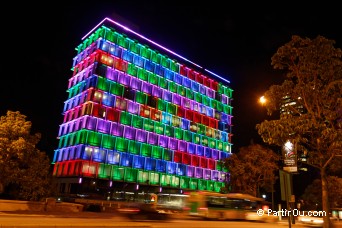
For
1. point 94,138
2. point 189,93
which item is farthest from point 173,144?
point 94,138

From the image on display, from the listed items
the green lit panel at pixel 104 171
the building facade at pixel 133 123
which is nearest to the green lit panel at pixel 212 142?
the building facade at pixel 133 123

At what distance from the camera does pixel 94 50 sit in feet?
230

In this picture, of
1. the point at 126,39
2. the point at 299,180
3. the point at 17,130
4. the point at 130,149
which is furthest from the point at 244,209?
the point at 299,180

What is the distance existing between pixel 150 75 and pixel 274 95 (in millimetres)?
61595

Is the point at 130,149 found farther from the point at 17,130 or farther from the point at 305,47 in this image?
the point at 305,47

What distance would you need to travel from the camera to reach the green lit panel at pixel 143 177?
227 ft

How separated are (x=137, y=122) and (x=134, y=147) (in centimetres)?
578

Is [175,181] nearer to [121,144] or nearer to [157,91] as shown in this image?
[121,144]

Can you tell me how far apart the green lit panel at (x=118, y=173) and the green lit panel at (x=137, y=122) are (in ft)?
33.7

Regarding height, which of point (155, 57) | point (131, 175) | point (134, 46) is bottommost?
point (131, 175)

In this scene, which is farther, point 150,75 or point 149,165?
point 150,75

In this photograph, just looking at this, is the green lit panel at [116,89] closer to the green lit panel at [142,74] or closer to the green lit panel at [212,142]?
the green lit panel at [142,74]

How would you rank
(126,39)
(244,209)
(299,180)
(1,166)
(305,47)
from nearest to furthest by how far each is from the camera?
(305,47)
(1,166)
(244,209)
(126,39)
(299,180)

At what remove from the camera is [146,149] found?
2849 inches
